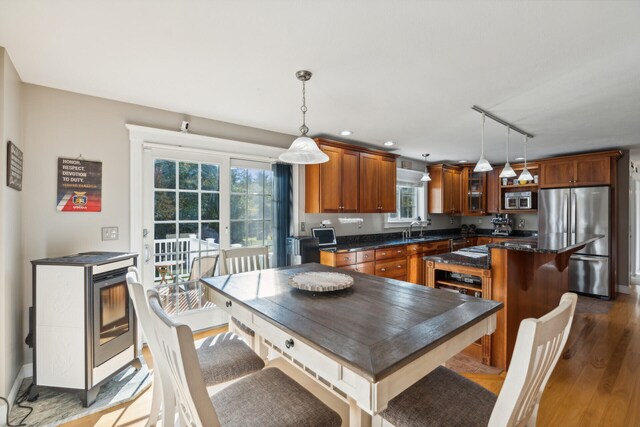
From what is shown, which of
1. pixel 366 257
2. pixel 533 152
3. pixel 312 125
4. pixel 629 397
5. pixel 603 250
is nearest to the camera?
pixel 629 397

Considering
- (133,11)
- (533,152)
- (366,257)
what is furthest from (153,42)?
(533,152)

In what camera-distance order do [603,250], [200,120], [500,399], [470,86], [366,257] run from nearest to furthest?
[500,399], [470,86], [200,120], [366,257], [603,250]

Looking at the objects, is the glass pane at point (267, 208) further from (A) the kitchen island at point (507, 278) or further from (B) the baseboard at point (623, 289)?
(B) the baseboard at point (623, 289)

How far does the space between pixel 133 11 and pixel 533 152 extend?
5659 mm

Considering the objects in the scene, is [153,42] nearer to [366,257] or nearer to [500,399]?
[500,399]

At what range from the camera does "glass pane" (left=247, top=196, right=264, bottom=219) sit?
362cm

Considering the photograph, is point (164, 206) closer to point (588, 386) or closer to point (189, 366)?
point (189, 366)

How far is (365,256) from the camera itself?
4008 mm

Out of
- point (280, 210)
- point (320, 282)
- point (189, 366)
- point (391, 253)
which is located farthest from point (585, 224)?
point (189, 366)

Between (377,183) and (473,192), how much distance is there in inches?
111

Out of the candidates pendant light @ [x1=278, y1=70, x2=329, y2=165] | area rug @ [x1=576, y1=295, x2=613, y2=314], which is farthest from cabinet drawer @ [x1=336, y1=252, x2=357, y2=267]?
area rug @ [x1=576, y1=295, x2=613, y2=314]

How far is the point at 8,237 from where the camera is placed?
1.95m

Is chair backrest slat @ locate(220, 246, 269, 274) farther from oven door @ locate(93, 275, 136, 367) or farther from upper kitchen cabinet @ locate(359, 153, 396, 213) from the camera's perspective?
upper kitchen cabinet @ locate(359, 153, 396, 213)

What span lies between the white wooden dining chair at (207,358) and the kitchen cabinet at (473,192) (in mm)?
5637
